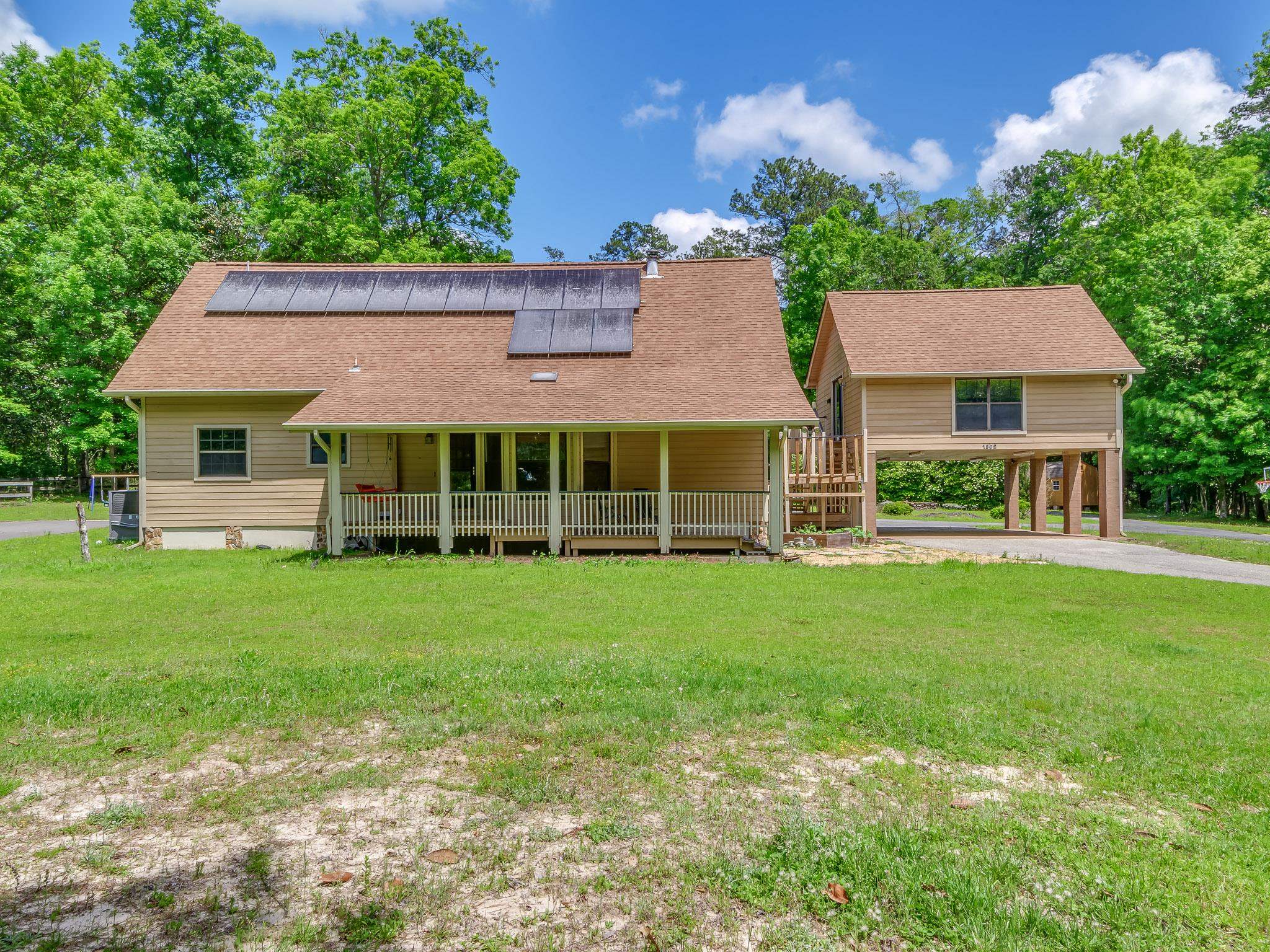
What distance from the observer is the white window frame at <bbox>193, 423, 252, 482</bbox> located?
1480 cm

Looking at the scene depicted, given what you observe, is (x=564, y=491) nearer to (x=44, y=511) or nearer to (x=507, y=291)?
(x=507, y=291)

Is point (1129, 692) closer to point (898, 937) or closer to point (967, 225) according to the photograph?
point (898, 937)

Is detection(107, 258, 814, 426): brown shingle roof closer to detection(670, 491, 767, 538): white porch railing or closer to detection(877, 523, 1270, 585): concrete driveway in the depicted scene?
detection(670, 491, 767, 538): white porch railing

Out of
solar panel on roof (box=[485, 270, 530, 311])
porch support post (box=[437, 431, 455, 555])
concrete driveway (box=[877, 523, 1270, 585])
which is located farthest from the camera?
solar panel on roof (box=[485, 270, 530, 311])

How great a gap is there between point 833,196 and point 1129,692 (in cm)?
4344

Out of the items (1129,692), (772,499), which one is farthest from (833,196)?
(1129,692)

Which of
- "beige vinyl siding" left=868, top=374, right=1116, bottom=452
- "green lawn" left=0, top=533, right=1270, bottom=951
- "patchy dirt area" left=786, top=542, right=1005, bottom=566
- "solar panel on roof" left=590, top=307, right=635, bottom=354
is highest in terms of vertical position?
"solar panel on roof" left=590, top=307, right=635, bottom=354

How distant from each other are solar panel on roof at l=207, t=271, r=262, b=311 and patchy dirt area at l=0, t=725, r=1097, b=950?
15719 millimetres

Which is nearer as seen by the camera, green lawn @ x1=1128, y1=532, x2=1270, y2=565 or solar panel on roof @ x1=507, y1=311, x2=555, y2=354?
green lawn @ x1=1128, y1=532, x2=1270, y2=565

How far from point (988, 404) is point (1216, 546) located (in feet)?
18.3

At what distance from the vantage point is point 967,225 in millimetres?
41156

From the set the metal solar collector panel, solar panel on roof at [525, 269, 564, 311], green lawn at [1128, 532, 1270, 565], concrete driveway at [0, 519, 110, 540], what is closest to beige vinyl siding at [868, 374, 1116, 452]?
green lawn at [1128, 532, 1270, 565]

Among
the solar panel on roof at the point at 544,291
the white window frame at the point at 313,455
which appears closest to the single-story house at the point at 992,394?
the solar panel on roof at the point at 544,291

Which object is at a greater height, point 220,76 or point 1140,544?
point 220,76
